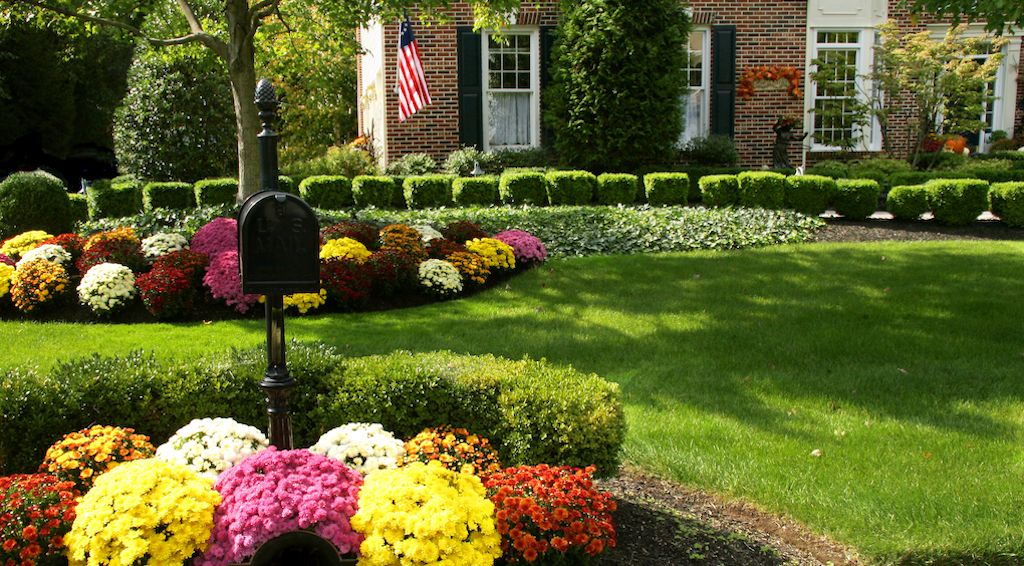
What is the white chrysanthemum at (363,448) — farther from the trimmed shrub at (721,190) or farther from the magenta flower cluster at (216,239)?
the trimmed shrub at (721,190)

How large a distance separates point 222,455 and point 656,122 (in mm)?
12775

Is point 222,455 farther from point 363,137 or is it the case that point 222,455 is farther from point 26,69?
point 26,69

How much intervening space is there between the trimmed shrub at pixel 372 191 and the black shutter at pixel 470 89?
8.74 ft

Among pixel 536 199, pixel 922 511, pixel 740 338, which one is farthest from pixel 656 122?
pixel 922 511

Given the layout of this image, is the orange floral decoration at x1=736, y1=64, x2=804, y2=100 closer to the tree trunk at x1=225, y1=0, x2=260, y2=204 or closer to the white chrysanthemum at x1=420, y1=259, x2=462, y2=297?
the tree trunk at x1=225, y1=0, x2=260, y2=204

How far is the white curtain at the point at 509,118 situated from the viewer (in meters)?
16.5

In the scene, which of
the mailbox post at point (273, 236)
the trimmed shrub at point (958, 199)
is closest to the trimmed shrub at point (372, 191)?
the trimmed shrub at point (958, 199)

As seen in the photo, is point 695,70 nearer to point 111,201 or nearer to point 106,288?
point 111,201

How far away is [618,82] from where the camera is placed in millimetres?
15023

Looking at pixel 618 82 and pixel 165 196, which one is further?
pixel 618 82

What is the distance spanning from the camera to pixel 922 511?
4066 millimetres

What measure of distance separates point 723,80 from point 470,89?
4685mm

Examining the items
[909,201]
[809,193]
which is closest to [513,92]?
[809,193]

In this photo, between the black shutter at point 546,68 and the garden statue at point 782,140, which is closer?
the black shutter at point 546,68
